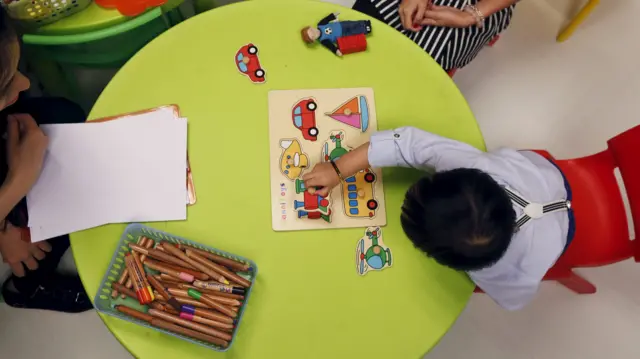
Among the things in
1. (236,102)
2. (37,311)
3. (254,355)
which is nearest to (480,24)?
(236,102)

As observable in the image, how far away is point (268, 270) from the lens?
78cm

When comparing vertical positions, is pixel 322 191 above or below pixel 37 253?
above

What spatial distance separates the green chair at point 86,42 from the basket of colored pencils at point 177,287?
37cm

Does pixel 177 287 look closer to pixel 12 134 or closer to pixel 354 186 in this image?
pixel 354 186

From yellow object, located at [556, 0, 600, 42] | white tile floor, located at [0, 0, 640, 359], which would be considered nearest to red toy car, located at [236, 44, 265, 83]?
white tile floor, located at [0, 0, 640, 359]

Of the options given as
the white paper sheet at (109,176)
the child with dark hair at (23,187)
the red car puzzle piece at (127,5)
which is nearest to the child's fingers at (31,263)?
the child with dark hair at (23,187)

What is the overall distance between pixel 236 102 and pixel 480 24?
57cm

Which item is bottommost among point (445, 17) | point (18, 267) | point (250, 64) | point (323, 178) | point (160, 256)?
point (18, 267)

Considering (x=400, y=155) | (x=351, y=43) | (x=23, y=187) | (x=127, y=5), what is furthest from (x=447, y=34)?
(x=23, y=187)

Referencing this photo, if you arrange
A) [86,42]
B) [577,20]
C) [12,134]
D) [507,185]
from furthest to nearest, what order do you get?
[577,20] → [86,42] → [12,134] → [507,185]

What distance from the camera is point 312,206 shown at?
2.66 ft

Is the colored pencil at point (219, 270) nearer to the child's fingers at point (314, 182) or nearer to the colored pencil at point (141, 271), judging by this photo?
the colored pencil at point (141, 271)

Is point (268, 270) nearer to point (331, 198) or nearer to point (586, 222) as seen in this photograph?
point (331, 198)

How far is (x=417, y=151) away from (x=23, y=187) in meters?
0.63
